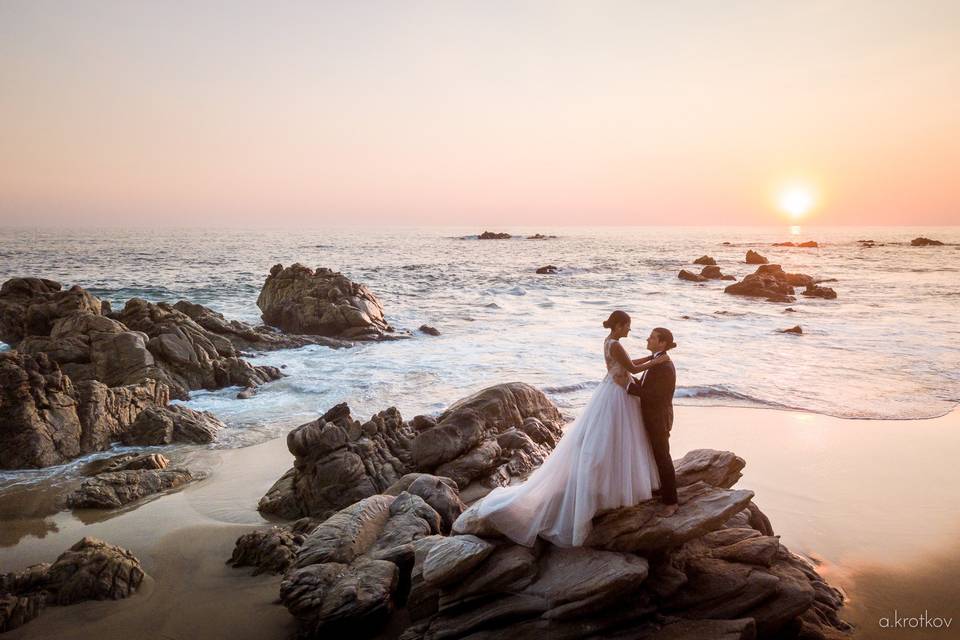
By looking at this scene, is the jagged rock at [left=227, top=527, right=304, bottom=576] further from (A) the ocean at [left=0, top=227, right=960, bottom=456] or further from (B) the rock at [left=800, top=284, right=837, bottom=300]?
(B) the rock at [left=800, top=284, right=837, bottom=300]

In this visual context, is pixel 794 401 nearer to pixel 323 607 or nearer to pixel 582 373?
pixel 582 373

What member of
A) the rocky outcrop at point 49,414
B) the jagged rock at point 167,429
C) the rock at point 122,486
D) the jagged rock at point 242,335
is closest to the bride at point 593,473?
the rock at point 122,486

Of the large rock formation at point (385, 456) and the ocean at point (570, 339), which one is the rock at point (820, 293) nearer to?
the ocean at point (570, 339)

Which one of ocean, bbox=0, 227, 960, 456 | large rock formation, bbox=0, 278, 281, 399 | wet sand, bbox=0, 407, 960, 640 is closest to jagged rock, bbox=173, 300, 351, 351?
ocean, bbox=0, 227, 960, 456

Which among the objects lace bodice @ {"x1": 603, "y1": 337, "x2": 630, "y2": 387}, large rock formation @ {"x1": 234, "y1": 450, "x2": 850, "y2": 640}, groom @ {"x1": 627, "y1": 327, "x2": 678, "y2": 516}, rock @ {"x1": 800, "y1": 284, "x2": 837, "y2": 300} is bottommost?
large rock formation @ {"x1": 234, "y1": 450, "x2": 850, "y2": 640}

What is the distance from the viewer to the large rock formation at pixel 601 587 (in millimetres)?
6047

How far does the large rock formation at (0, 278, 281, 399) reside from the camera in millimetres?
16781

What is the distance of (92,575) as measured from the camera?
7621 mm

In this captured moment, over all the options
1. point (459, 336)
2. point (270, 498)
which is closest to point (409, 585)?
point (270, 498)

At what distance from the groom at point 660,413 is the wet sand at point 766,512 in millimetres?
2782

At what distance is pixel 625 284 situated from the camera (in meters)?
54.2

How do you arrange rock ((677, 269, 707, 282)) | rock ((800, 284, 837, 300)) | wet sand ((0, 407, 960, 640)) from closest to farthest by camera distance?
wet sand ((0, 407, 960, 640))
rock ((800, 284, 837, 300))
rock ((677, 269, 707, 282))

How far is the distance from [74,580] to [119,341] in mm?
11145

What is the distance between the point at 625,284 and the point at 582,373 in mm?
35086
